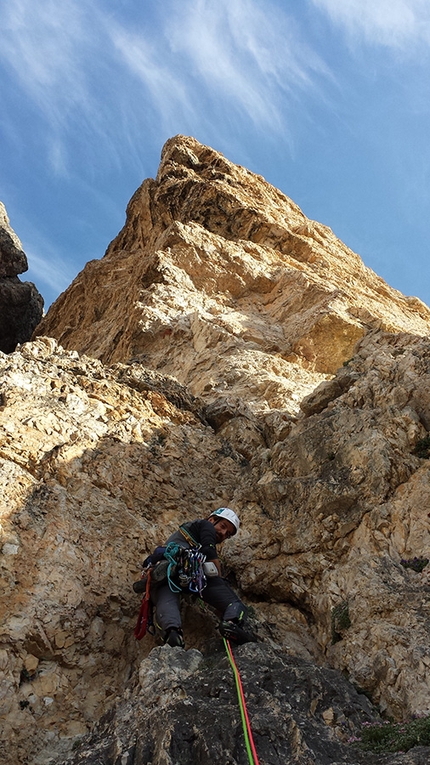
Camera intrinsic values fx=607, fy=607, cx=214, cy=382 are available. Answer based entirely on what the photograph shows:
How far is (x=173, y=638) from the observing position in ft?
24.6

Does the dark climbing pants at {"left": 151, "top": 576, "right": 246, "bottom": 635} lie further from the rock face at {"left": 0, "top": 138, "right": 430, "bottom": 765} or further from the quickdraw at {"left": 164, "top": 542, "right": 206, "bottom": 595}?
the rock face at {"left": 0, "top": 138, "right": 430, "bottom": 765}

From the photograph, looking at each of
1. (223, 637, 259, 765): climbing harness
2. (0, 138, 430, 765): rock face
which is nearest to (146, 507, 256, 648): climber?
(0, 138, 430, 765): rock face

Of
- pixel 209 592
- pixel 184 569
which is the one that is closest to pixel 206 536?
pixel 184 569

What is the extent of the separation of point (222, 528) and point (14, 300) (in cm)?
2926

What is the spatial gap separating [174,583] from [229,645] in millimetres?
1129

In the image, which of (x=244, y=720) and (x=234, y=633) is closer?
(x=244, y=720)

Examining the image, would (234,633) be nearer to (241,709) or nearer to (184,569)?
(184,569)

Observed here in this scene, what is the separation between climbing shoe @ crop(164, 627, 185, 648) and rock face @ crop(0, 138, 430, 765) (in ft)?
0.81

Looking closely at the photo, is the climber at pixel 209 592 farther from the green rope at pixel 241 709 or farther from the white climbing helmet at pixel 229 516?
the green rope at pixel 241 709

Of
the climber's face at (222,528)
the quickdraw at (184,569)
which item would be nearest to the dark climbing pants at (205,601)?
the quickdraw at (184,569)

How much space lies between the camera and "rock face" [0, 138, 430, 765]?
6168mm

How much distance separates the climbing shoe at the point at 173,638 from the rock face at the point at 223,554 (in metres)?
0.25

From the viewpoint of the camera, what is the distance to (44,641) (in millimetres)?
7418

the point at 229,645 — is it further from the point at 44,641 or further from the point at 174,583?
the point at 44,641
